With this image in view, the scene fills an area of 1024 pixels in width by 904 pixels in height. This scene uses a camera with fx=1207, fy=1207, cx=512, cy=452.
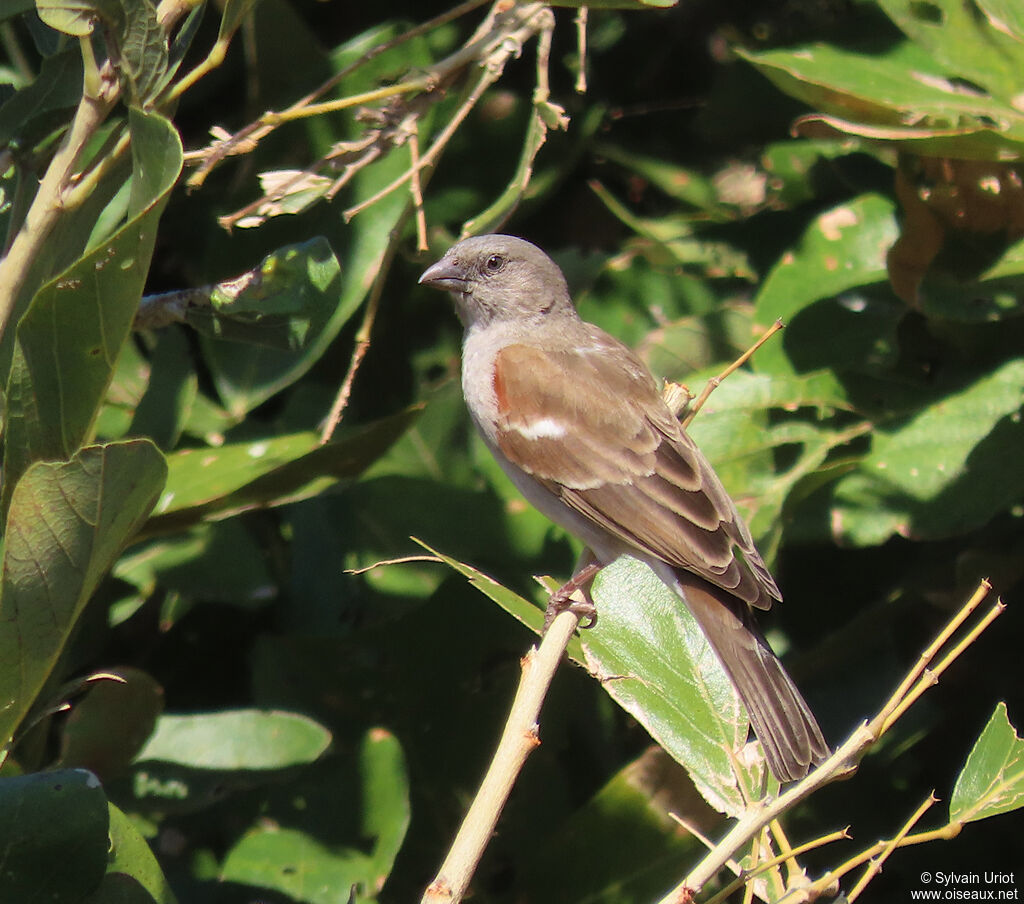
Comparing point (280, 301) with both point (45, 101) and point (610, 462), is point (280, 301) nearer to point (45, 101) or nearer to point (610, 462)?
point (45, 101)

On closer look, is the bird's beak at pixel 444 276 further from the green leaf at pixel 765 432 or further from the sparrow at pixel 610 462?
the green leaf at pixel 765 432

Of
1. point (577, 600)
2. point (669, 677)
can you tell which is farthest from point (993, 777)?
point (577, 600)

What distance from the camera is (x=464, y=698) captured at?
2.81 metres

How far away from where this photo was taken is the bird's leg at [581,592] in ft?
8.21

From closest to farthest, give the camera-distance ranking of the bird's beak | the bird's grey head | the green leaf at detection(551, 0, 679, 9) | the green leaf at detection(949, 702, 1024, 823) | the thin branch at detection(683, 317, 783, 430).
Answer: the green leaf at detection(949, 702, 1024, 823), the green leaf at detection(551, 0, 679, 9), the thin branch at detection(683, 317, 783, 430), the bird's beak, the bird's grey head

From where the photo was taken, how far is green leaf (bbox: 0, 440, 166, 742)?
1.82 metres

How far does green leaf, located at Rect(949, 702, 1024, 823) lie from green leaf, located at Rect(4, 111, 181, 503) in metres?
1.52

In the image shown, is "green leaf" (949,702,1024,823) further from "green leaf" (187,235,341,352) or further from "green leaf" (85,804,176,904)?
"green leaf" (187,235,341,352)

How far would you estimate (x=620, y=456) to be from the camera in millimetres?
3293

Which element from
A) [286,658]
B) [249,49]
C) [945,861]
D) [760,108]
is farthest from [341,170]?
[945,861]

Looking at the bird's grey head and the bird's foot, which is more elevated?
the bird's grey head

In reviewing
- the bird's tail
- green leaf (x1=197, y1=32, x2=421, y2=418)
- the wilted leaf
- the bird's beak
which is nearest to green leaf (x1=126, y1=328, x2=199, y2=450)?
green leaf (x1=197, y1=32, x2=421, y2=418)

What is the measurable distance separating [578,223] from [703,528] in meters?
1.25

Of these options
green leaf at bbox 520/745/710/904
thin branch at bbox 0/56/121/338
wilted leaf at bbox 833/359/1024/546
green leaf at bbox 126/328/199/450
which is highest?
thin branch at bbox 0/56/121/338
